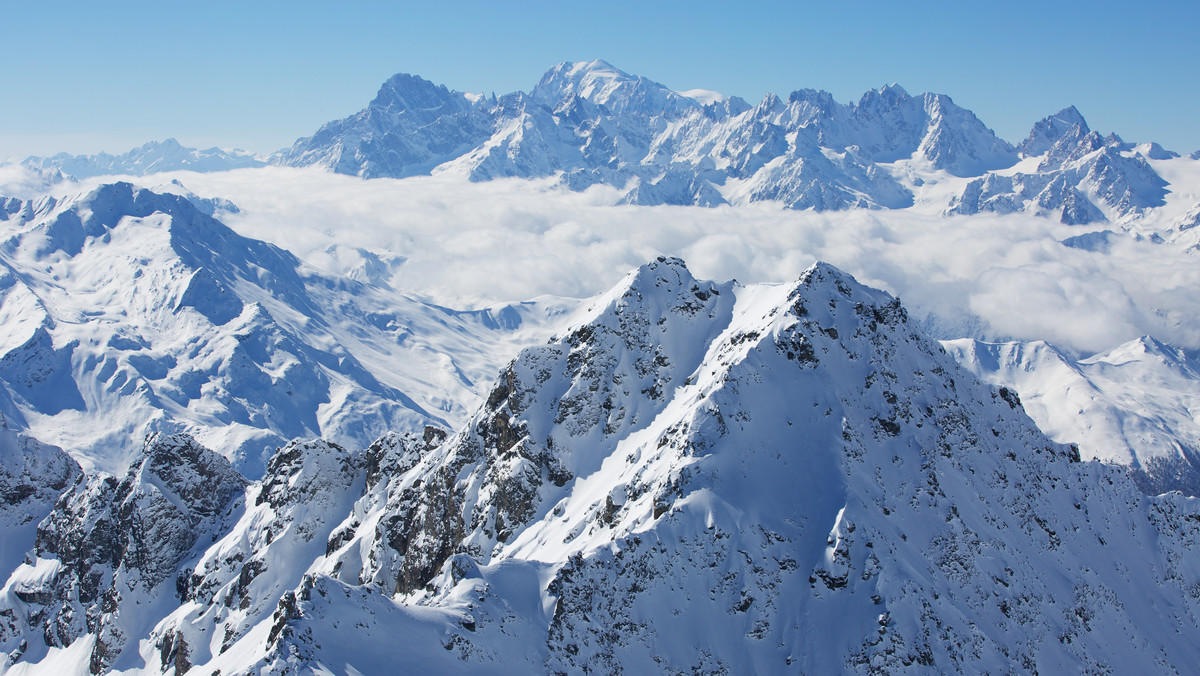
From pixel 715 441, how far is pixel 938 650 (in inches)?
1207

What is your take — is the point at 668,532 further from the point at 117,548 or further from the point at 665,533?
the point at 117,548

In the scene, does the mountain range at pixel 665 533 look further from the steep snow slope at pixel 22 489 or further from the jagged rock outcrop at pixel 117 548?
the steep snow slope at pixel 22 489

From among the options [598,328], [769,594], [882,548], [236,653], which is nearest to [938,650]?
[882,548]

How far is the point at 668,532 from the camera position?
264ft

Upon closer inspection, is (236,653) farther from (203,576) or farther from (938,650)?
(938,650)

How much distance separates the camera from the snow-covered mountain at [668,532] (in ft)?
243

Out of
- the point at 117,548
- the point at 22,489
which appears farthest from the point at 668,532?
the point at 22,489

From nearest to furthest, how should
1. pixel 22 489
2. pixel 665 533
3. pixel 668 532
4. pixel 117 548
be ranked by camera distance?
pixel 665 533 < pixel 668 532 < pixel 117 548 < pixel 22 489

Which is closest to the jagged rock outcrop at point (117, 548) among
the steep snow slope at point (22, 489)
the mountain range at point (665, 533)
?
the mountain range at point (665, 533)

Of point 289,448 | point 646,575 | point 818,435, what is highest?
point 818,435

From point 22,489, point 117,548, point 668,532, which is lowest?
point 22,489

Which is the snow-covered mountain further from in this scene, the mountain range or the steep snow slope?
the steep snow slope

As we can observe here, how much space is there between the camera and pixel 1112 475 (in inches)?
4675

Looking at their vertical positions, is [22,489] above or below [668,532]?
below
